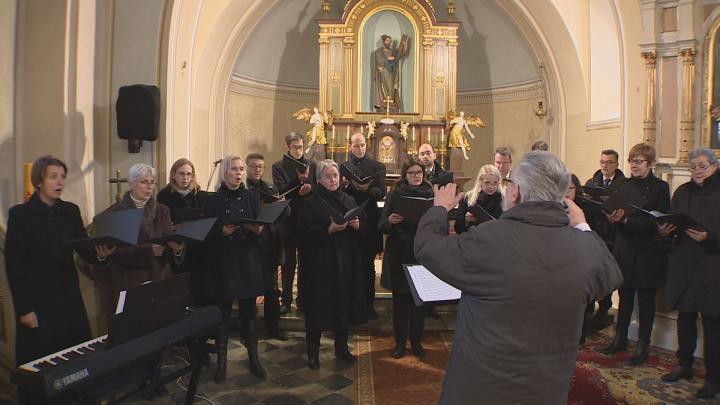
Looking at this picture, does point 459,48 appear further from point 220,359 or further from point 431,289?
point 431,289

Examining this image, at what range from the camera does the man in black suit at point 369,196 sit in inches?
183

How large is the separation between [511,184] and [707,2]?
5901 mm

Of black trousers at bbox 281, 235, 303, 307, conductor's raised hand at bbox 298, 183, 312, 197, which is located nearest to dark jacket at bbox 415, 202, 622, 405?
conductor's raised hand at bbox 298, 183, 312, 197

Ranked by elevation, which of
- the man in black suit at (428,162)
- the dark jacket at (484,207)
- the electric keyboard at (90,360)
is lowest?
the electric keyboard at (90,360)

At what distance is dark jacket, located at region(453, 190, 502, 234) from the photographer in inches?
165

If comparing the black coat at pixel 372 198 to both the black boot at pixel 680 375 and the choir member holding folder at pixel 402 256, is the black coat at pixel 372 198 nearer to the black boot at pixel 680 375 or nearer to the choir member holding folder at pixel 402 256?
the choir member holding folder at pixel 402 256

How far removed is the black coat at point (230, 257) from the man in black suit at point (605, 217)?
9.53ft

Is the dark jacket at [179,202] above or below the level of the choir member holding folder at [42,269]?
above

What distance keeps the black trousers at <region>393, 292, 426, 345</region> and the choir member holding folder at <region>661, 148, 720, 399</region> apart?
1815 mm

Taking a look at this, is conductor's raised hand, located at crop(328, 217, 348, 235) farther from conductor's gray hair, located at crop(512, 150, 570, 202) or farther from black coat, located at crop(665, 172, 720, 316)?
black coat, located at crop(665, 172, 720, 316)

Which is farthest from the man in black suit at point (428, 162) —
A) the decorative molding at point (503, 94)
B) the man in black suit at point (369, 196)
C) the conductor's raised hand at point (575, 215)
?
the decorative molding at point (503, 94)

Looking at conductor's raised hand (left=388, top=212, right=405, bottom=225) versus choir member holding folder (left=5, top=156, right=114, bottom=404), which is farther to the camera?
conductor's raised hand (left=388, top=212, right=405, bottom=225)

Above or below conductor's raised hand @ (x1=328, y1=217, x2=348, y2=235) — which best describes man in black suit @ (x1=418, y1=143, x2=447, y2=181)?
above

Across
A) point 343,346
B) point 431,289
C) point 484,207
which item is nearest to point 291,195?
point 343,346
